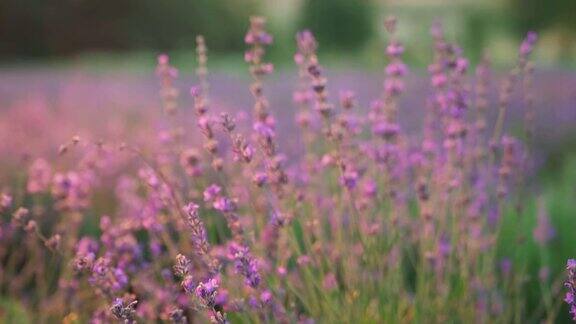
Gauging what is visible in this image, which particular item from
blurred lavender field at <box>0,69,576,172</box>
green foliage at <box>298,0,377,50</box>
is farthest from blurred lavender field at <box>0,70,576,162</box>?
green foliage at <box>298,0,377,50</box>

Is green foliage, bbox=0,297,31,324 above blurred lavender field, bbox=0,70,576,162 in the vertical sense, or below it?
above

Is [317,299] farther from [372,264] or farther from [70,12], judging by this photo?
[70,12]

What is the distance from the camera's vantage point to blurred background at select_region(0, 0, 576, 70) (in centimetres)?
1984

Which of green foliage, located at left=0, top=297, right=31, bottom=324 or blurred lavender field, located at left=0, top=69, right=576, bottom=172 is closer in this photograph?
green foliage, located at left=0, top=297, right=31, bottom=324

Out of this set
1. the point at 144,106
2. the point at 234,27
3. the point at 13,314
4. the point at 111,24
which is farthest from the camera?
the point at 234,27

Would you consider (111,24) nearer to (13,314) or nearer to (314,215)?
(13,314)

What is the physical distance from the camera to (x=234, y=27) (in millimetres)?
25562

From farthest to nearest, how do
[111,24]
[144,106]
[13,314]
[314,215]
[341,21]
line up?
[341,21]
[111,24]
[144,106]
[13,314]
[314,215]

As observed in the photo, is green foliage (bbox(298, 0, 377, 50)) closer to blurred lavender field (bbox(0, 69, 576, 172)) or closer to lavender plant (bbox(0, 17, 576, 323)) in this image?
blurred lavender field (bbox(0, 69, 576, 172))

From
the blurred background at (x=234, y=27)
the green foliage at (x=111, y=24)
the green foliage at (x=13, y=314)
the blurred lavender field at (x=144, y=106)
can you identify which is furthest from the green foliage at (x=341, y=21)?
the green foliage at (x=13, y=314)

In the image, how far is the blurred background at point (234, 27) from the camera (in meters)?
19.8

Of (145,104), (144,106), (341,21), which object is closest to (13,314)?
(144,106)

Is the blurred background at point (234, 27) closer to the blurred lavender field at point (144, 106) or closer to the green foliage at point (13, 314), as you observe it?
the blurred lavender field at point (144, 106)

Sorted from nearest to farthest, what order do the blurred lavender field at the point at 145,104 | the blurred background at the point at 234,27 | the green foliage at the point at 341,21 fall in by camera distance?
the blurred lavender field at the point at 145,104, the blurred background at the point at 234,27, the green foliage at the point at 341,21
